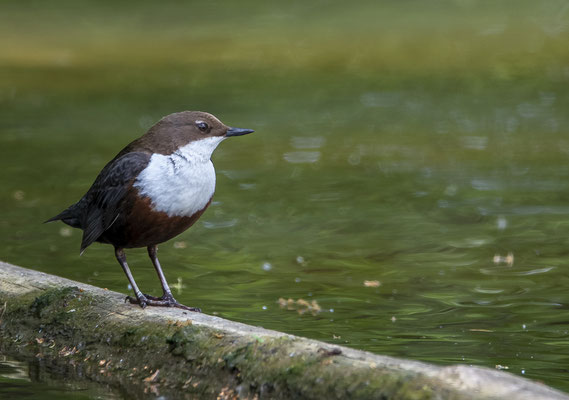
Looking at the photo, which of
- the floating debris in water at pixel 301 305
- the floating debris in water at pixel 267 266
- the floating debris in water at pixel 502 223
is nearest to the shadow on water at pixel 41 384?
the floating debris in water at pixel 301 305

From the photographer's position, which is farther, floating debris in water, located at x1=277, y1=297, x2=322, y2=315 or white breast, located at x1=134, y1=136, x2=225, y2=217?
floating debris in water, located at x1=277, y1=297, x2=322, y2=315

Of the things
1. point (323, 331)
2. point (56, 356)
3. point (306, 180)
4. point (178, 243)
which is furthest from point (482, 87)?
point (56, 356)

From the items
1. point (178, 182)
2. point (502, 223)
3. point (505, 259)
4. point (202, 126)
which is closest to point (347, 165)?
point (502, 223)

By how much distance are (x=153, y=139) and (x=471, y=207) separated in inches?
179

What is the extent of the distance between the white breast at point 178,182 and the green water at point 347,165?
1.19m

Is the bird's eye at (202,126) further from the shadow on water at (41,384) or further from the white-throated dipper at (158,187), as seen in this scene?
the shadow on water at (41,384)

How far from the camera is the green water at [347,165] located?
21.7ft

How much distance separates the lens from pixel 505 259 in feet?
25.4

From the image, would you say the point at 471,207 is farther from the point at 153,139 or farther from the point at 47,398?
the point at 47,398

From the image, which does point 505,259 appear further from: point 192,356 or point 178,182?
point 192,356

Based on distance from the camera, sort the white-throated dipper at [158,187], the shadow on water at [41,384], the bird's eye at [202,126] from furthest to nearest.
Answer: the bird's eye at [202,126] → the white-throated dipper at [158,187] → the shadow on water at [41,384]

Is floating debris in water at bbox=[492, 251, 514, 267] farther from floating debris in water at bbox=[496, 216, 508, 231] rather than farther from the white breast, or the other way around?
the white breast

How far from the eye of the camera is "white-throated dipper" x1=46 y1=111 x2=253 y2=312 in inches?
206

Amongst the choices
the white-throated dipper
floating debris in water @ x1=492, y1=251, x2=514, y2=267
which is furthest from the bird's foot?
floating debris in water @ x1=492, y1=251, x2=514, y2=267
